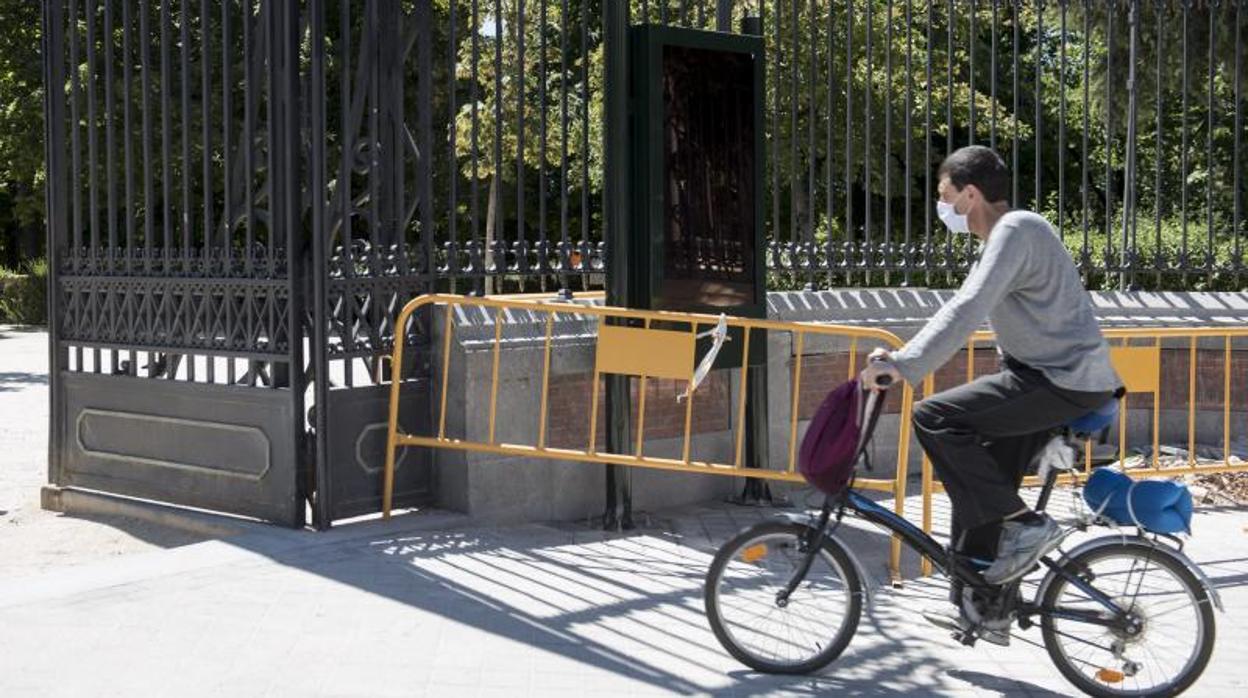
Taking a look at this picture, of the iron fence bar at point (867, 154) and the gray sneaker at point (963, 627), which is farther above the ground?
the iron fence bar at point (867, 154)

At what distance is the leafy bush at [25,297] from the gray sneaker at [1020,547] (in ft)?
106

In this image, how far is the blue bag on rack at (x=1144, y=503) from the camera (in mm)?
5387

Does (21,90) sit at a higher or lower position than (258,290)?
higher

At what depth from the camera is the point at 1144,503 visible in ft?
17.8

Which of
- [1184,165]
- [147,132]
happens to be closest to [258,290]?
[147,132]

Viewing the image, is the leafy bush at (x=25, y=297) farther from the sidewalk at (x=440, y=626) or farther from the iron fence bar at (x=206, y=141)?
the sidewalk at (x=440, y=626)

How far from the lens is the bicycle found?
211 inches

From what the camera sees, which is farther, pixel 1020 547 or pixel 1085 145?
pixel 1085 145

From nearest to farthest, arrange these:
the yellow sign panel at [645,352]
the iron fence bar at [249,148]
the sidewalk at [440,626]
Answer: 1. the sidewalk at [440,626]
2. the yellow sign panel at [645,352]
3. the iron fence bar at [249,148]

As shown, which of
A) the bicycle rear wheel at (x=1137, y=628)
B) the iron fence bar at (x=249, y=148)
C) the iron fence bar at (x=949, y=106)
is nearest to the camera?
the bicycle rear wheel at (x=1137, y=628)

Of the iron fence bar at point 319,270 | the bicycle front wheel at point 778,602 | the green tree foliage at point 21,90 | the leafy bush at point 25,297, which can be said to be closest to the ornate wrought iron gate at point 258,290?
the iron fence bar at point 319,270

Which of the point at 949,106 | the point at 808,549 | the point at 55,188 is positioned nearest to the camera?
the point at 808,549

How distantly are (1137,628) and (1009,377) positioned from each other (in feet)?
3.06

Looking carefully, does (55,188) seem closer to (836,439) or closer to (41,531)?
(41,531)
